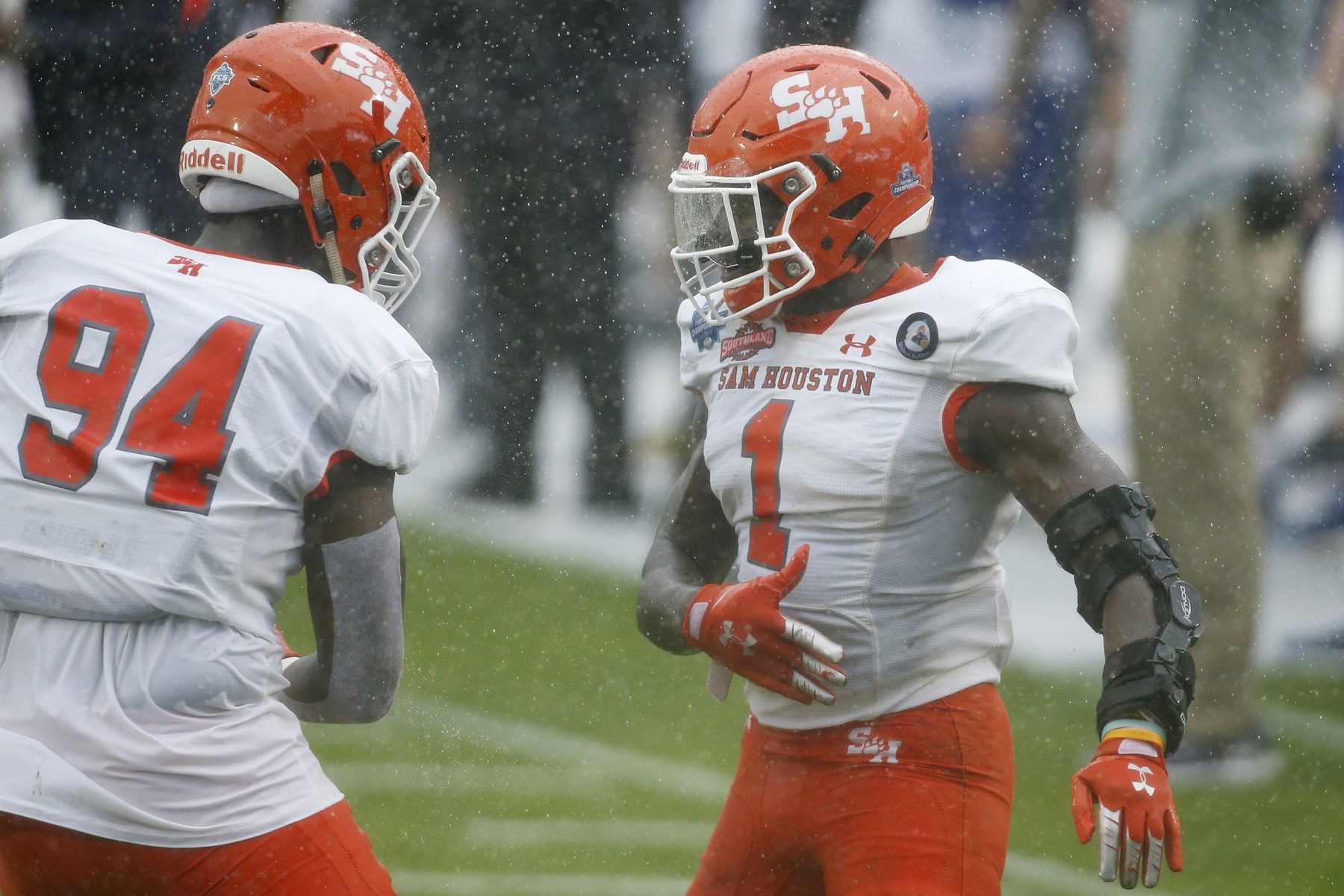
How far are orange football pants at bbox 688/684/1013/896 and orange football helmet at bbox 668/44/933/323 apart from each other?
591mm

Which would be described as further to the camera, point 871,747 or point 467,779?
point 467,779

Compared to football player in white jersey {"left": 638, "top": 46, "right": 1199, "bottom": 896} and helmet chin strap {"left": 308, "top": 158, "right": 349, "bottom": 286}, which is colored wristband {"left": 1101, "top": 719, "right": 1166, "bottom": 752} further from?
helmet chin strap {"left": 308, "top": 158, "right": 349, "bottom": 286}

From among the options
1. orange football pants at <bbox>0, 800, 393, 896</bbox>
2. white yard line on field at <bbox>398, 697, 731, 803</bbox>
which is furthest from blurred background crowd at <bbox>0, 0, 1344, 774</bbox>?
orange football pants at <bbox>0, 800, 393, 896</bbox>

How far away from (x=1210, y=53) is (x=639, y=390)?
363cm

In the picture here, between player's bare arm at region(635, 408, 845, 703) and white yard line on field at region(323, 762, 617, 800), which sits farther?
white yard line on field at region(323, 762, 617, 800)

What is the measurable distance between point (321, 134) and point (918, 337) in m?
0.81

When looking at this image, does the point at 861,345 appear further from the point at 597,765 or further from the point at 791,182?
the point at 597,765

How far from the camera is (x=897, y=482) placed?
2072mm

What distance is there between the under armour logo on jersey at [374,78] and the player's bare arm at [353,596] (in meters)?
0.53

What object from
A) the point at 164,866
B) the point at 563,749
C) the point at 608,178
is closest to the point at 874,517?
the point at 164,866

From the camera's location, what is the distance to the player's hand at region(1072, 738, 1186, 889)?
5.96ft

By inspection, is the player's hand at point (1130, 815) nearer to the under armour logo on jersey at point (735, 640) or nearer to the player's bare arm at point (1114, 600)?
the player's bare arm at point (1114, 600)

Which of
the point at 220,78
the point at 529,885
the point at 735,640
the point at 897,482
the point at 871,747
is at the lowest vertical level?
the point at 529,885

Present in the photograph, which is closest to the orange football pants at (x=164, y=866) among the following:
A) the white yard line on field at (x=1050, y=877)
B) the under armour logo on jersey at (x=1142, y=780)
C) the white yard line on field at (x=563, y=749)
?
the under armour logo on jersey at (x=1142, y=780)
